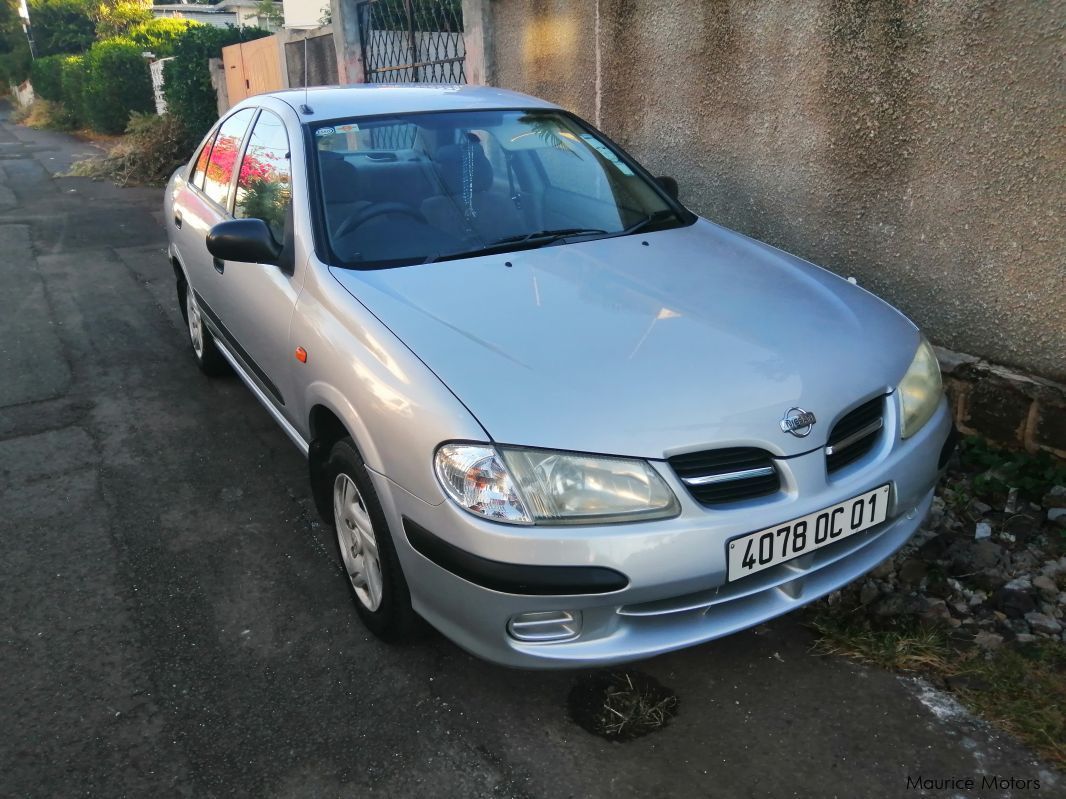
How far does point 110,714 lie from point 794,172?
3.96 meters

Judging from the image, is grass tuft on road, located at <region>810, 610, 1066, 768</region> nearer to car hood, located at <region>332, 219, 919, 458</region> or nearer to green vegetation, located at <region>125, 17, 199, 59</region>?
car hood, located at <region>332, 219, 919, 458</region>

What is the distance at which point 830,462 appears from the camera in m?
2.48

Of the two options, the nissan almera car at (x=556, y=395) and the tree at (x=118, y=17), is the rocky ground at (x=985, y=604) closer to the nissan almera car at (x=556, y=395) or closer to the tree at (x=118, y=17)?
the nissan almera car at (x=556, y=395)

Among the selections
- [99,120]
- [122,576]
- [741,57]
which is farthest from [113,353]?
[99,120]

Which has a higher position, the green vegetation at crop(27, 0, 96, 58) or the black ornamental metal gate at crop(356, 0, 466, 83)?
the green vegetation at crop(27, 0, 96, 58)

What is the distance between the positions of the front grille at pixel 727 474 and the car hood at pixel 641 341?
4cm

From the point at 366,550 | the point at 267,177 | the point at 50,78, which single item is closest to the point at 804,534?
the point at 366,550

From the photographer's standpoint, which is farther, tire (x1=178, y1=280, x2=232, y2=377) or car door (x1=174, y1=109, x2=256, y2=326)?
tire (x1=178, y1=280, x2=232, y2=377)

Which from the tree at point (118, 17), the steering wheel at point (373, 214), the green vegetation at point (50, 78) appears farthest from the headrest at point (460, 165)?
the tree at point (118, 17)

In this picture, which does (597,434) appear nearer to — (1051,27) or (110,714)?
(110,714)

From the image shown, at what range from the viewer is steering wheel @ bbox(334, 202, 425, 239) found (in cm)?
323

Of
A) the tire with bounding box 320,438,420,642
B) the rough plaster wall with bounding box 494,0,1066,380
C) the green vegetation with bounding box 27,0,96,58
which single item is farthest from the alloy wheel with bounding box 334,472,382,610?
the green vegetation with bounding box 27,0,96,58

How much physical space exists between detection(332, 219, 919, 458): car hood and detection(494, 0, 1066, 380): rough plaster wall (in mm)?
1050

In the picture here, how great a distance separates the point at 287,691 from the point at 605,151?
2.60m
